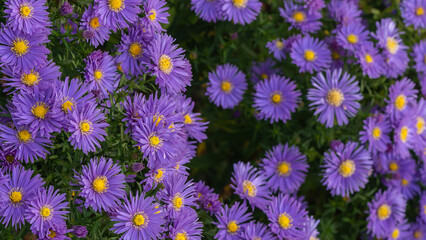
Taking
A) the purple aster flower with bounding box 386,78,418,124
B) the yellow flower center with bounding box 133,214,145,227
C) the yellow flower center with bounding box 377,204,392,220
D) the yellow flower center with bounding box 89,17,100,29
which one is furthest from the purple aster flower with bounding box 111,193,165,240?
the purple aster flower with bounding box 386,78,418,124

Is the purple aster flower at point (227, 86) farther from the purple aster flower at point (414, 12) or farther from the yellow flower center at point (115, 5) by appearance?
the purple aster flower at point (414, 12)

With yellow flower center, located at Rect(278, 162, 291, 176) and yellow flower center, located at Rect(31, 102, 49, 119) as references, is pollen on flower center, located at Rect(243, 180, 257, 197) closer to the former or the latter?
yellow flower center, located at Rect(278, 162, 291, 176)

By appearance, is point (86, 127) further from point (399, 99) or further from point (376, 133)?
point (399, 99)

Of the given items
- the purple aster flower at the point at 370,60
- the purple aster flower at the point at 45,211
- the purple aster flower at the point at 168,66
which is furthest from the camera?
the purple aster flower at the point at 370,60

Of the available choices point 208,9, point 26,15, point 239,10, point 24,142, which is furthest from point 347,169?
point 26,15

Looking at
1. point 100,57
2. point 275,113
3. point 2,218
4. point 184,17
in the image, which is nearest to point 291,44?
point 275,113

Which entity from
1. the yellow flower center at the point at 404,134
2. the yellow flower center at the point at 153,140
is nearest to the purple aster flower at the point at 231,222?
the yellow flower center at the point at 153,140

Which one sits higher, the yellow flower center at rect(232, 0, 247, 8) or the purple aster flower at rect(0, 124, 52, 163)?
the yellow flower center at rect(232, 0, 247, 8)
